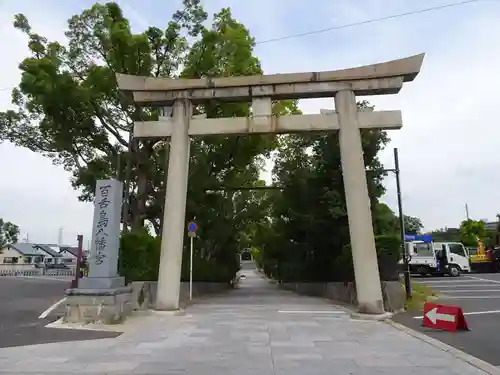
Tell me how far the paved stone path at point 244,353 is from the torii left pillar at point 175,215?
6.51 feet

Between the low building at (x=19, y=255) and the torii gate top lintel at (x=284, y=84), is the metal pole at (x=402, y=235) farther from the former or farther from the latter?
the low building at (x=19, y=255)

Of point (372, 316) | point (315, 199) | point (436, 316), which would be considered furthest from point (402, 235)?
point (436, 316)

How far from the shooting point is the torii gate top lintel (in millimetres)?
11422

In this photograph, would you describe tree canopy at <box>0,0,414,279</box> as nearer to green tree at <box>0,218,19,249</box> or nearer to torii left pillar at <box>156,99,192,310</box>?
torii left pillar at <box>156,99,192,310</box>

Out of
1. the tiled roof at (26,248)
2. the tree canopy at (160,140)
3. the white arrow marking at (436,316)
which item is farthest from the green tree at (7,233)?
the white arrow marking at (436,316)

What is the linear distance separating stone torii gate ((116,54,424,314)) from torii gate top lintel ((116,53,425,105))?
0.02 metres

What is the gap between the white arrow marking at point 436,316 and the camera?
8820mm

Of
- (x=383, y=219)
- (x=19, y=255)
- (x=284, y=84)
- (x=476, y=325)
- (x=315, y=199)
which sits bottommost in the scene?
(x=476, y=325)

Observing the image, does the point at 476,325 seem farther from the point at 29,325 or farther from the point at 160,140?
the point at 160,140

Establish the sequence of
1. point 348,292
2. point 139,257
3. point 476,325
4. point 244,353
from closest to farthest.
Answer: point 244,353 → point 476,325 → point 139,257 → point 348,292

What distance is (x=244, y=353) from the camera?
6344 mm

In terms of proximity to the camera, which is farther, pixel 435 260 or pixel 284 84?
pixel 435 260

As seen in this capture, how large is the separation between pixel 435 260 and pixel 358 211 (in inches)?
816

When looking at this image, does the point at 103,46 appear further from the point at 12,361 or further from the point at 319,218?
the point at 12,361
